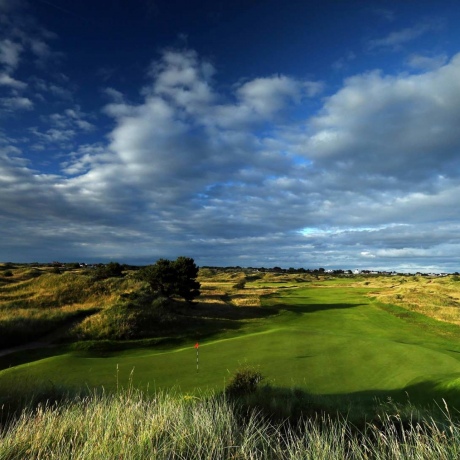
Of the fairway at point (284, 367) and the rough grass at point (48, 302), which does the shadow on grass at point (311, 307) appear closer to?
the rough grass at point (48, 302)

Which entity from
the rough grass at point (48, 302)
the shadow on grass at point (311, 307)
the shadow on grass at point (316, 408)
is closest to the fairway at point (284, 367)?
the shadow on grass at point (316, 408)

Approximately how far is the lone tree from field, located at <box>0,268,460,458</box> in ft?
7.89

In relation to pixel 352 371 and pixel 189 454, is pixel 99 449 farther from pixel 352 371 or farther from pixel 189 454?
pixel 352 371

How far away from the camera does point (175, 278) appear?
42.5 meters

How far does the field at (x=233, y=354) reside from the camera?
31.0ft

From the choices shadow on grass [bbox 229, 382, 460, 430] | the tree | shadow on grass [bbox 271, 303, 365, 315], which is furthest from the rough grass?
shadow on grass [bbox 229, 382, 460, 430]

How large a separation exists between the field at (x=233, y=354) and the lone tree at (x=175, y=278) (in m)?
2.41

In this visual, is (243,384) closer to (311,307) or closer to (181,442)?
(181,442)

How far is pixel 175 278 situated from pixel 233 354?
25676 mm

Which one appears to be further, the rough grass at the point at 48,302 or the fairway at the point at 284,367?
the rough grass at the point at 48,302

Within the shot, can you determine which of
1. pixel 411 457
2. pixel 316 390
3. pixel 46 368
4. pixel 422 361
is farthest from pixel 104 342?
pixel 411 457

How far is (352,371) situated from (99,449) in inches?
522

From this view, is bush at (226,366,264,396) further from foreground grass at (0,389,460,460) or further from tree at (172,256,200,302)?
tree at (172,256,200,302)

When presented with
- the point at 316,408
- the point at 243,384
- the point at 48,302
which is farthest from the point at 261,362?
the point at 48,302
